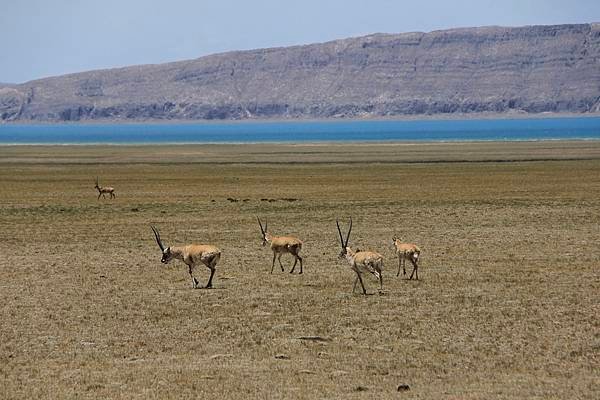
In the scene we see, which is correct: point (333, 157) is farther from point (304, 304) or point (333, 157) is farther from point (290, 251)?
point (304, 304)

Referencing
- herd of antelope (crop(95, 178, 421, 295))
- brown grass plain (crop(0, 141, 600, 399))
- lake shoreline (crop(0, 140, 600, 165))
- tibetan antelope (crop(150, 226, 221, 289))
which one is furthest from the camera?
lake shoreline (crop(0, 140, 600, 165))

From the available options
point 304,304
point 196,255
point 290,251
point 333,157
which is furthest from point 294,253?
point 333,157

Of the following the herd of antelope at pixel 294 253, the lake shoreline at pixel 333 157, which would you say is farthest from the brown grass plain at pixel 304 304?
the lake shoreline at pixel 333 157

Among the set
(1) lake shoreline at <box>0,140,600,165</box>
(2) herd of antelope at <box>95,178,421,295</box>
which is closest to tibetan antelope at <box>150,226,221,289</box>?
(2) herd of antelope at <box>95,178,421,295</box>

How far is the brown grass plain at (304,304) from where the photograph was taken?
14008mm

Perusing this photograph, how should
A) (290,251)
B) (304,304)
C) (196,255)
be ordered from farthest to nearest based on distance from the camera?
(290,251)
(196,255)
(304,304)

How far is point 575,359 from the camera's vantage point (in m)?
14.8

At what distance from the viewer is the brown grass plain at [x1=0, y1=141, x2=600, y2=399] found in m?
14.0

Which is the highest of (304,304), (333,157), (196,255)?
(196,255)

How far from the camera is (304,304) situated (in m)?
19.4

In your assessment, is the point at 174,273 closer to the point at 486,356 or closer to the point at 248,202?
the point at 486,356

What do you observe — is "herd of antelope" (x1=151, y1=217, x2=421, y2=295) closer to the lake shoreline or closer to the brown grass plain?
the brown grass plain

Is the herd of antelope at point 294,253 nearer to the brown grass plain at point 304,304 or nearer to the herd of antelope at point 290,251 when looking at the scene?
the herd of antelope at point 290,251

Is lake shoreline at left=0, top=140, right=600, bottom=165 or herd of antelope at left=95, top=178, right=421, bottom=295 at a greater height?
herd of antelope at left=95, top=178, right=421, bottom=295
